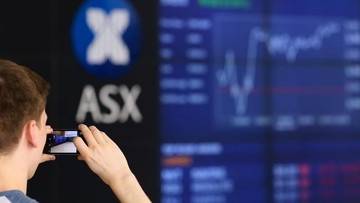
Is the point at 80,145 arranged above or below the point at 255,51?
below

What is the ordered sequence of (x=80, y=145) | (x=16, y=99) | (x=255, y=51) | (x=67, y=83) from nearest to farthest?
(x=16, y=99) → (x=80, y=145) → (x=67, y=83) → (x=255, y=51)

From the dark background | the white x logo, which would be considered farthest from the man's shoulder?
the white x logo

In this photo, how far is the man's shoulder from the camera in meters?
1.04

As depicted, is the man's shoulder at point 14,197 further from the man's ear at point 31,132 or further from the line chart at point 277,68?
the line chart at point 277,68

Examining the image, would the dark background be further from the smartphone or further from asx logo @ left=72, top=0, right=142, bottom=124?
the smartphone

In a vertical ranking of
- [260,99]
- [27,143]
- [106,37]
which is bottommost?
[260,99]

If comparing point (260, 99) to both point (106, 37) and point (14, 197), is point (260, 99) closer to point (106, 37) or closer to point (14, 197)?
point (106, 37)

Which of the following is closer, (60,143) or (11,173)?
(11,173)

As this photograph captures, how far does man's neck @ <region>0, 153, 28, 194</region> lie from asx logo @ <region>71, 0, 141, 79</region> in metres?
1.65

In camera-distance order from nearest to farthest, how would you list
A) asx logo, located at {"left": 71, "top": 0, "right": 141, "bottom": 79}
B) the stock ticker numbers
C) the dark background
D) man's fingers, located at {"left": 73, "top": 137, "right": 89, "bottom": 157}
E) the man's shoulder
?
the man's shoulder
man's fingers, located at {"left": 73, "top": 137, "right": 89, "bottom": 157}
the dark background
asx logo, located at {"left": 71, "top": 0, "right": 141, "bottom": 79}
the stock ticker numbers

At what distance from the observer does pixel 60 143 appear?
1.25m

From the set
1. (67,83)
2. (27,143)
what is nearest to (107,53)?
(67,83)

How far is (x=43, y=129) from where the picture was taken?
1133mm

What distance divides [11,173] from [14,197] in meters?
0.05
